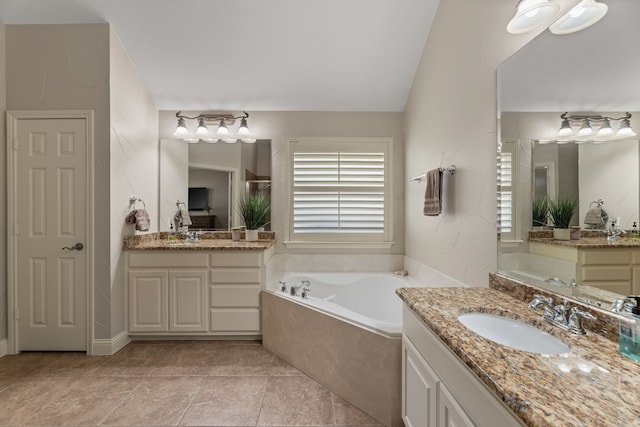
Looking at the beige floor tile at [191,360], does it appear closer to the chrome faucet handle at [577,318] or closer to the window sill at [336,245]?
the window sill at [336,245]

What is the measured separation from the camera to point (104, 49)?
2416 millimetres

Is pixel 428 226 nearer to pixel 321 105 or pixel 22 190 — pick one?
pixel 321 105

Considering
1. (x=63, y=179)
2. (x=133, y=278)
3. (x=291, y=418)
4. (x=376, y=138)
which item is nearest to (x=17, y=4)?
(x=63, y=179)

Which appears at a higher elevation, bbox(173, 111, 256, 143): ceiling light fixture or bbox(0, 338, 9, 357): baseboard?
bbox(173, 111, 256, 143): ceiling light fixture

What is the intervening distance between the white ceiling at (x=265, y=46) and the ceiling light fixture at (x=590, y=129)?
1689 millimetres

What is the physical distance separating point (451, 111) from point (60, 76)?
3.14 m

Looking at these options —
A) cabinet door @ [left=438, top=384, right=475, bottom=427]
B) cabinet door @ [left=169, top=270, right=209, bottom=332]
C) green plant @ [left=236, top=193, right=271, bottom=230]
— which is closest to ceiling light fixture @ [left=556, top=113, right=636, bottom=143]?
cabinet door @ [left=438, top=384, right=475, bottom=427]

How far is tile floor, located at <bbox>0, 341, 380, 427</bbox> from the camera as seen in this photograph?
171 centimetres

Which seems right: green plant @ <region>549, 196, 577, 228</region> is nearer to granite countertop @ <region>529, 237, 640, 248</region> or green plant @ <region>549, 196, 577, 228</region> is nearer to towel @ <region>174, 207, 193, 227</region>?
granite countertop @ <region>529, 237, 640, 248</region>

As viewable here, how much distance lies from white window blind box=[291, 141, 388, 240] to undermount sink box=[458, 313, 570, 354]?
2.04 meters

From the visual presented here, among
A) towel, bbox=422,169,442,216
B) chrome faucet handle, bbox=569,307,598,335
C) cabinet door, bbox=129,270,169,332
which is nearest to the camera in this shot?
chrome faucet handle, bbox=569,307,598,335

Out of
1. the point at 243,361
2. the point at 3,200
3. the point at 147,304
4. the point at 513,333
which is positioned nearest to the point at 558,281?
the point at 513,333

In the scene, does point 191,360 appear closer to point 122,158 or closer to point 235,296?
point 235,296

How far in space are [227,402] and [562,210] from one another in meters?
2.09
